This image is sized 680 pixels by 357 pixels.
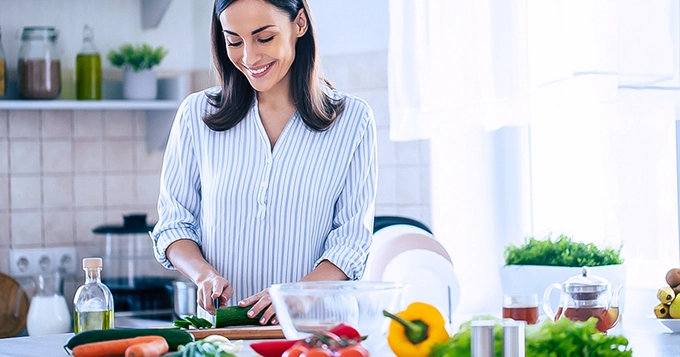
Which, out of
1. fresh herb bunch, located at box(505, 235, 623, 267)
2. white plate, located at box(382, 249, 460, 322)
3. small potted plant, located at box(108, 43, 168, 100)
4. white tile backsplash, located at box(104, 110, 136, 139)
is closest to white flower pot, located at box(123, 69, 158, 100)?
small potted plant, located at box(108, 43, 168, 100)

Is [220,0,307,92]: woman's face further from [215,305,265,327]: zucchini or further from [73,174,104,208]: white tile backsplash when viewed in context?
[73,174,104,208]: white tile backsplash

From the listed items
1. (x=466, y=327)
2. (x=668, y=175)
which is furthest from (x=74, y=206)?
(x=466, y=327)

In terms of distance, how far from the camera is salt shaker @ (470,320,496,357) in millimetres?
1152

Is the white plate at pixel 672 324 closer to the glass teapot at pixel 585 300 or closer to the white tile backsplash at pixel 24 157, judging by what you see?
the glass teapot at pixel 585 300

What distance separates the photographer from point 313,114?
6.31 ft

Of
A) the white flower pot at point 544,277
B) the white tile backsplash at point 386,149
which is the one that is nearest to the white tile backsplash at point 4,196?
the white tile backsplash at point 386,149

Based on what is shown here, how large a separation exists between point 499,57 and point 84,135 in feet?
4.75

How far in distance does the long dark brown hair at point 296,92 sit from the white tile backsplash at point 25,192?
4.55 ft

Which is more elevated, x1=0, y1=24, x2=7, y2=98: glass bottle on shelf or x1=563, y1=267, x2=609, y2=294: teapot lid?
x1=0, y1=24, x2=7, y2=98: glass bottle on shelf

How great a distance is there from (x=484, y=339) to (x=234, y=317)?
0.52m

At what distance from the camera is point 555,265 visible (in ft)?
6.72

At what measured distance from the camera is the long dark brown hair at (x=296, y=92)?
1.92m

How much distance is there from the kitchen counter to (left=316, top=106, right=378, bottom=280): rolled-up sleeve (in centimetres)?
39

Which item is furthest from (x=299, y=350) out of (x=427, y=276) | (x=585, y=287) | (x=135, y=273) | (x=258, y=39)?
(x=135, y=273)
